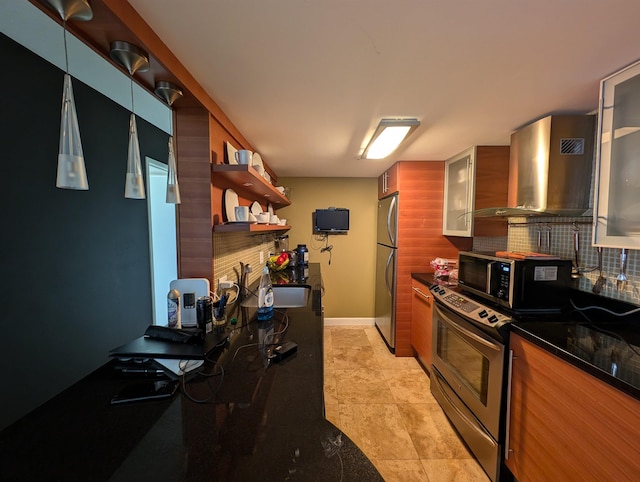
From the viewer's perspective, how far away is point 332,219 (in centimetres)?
348

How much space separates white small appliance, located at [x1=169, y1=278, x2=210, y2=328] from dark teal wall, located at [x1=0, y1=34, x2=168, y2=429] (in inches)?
32.9

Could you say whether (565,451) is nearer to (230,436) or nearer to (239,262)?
(230,436)

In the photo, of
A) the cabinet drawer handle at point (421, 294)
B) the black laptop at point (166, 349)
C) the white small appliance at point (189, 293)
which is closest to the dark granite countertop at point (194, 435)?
the black laptop at point (166, 349)

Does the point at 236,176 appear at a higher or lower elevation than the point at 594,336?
higher

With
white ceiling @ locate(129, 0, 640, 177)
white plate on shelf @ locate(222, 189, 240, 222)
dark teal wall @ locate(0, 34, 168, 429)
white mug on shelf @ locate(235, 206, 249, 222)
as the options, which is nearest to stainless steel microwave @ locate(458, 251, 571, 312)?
white ceiling @ locate(129, 0, 640, 177)

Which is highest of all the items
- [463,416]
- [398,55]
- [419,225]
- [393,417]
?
[398,55]

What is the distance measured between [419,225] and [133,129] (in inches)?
99.7

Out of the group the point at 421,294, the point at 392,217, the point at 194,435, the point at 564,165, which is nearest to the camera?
the point at 194,435

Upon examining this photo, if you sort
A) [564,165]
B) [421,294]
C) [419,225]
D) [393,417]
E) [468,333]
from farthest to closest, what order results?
[419,225]
[421,294]
[393,417]
[468,333]
[564,165]

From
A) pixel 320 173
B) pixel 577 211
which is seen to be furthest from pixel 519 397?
pixel 320 173

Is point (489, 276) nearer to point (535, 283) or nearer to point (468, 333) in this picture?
point (535, 283)

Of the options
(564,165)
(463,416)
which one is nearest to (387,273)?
(463,416)

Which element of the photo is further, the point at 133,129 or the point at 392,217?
the point at 392,217

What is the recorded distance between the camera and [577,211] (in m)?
1.45
